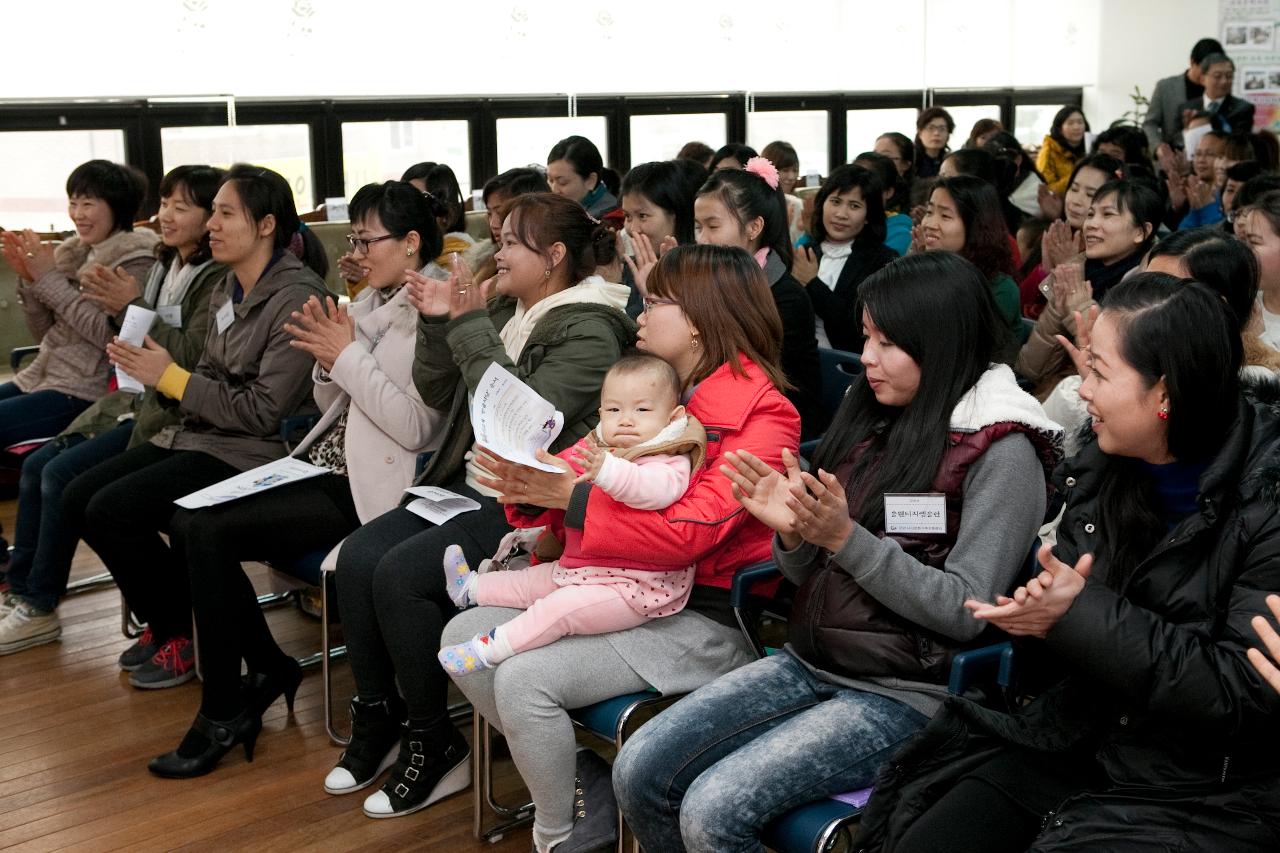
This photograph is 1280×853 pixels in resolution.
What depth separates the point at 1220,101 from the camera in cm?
821

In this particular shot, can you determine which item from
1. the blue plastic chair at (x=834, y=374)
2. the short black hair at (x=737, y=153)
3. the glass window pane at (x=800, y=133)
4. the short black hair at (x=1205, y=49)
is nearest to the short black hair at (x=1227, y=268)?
the blue plastic chair at (x=834, y=374)

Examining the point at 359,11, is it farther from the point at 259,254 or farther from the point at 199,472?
the point at 199,472

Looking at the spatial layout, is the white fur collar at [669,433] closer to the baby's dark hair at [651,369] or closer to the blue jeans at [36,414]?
the baby's dark hair at [651,369]

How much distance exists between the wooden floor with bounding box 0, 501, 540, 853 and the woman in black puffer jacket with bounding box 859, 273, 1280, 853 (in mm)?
1275

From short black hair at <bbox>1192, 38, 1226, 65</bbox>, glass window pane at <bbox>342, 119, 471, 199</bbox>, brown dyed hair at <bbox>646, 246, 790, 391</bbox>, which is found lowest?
brown dyed hair at <bbox>646, 246, 790, 391</bbox>

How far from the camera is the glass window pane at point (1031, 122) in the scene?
1058 centimetres

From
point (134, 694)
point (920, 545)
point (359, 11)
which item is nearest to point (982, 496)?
point (920, 545)

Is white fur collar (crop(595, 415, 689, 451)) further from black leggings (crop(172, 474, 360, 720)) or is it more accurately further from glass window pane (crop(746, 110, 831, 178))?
glass window pane (crop(746, 110, 831, 178))

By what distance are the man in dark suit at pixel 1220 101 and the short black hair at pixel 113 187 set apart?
6454 mm

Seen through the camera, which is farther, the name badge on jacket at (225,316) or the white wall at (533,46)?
A: the white wall at (533,46)

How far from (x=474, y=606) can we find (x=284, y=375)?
115 cm

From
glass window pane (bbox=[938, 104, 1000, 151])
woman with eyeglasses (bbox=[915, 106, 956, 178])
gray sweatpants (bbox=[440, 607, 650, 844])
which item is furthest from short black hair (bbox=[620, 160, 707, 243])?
glass window pane (bbox=[938, 104, 1000, 151])

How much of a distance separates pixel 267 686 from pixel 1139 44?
391 inches

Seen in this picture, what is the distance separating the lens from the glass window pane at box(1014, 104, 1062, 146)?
10578mm
